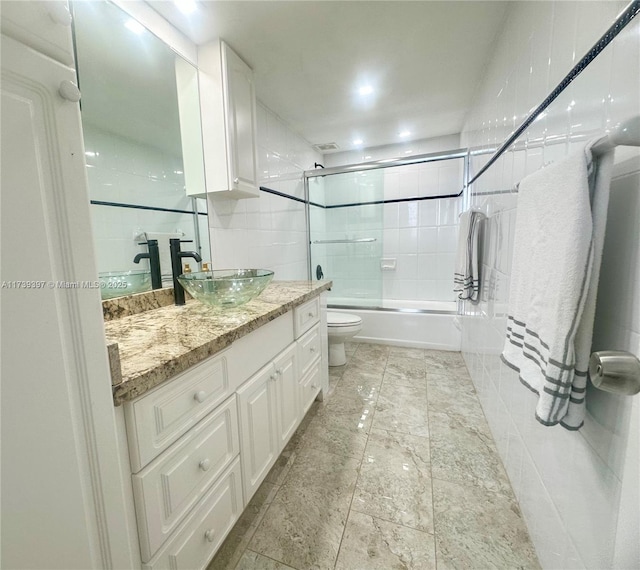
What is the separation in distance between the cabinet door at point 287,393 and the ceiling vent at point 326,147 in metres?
2.46

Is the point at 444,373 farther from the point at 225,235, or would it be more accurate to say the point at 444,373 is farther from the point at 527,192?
the point at 225,235

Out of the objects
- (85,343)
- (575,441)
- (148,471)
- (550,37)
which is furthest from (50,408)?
(550,37)

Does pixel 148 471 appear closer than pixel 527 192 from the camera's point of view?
Yes

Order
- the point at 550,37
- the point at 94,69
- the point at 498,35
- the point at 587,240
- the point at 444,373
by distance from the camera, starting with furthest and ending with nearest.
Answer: the point at 444,373 → the point at 498,35 → the point at 94,69 → the point at 550,37 → the point at 587,240

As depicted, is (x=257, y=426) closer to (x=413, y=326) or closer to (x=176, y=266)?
(x=176, y=266)

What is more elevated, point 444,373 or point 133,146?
point 133,146

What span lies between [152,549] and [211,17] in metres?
2.02

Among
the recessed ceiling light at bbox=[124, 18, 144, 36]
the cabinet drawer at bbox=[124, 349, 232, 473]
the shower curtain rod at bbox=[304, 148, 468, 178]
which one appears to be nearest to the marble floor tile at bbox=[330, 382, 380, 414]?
the cabinet drawer at bbox=[124, 349, 232, 473]

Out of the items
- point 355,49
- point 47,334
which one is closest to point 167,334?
point 47,334

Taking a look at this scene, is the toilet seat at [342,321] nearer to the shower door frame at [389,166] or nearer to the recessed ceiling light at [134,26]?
the shower door frame at [389,166]

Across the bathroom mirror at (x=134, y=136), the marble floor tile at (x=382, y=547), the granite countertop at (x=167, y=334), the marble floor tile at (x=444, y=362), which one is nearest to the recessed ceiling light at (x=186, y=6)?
the bathroom mirror at (x=134, y=136)

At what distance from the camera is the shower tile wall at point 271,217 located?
179cm

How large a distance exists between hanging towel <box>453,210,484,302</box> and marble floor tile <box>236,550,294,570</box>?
172 centimetres

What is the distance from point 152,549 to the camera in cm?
67
